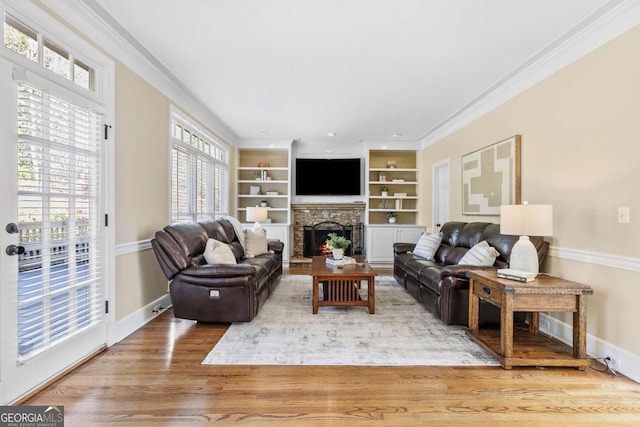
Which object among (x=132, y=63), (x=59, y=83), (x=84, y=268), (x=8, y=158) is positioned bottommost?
(x=84, y=268)

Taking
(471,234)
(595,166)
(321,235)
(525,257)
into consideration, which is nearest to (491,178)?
(471,234)

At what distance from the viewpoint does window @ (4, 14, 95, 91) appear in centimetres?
178

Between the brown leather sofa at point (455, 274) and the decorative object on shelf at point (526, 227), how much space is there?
1.62ft

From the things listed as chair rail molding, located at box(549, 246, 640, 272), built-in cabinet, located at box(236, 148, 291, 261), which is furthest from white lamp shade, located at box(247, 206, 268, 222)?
chair rail molding, located at box(549, 246, 640, 272)

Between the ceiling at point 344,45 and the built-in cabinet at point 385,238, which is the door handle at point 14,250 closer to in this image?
the ceiling at point 344,45

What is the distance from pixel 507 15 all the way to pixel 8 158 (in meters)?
3.53

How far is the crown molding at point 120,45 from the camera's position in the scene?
216 centimetres

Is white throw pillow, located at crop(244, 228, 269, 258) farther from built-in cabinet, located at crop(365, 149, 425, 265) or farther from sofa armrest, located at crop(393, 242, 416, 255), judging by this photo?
built-in cabinet, located at crop(365, 149, 425, 265)

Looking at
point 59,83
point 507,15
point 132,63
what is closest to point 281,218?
point 132,63

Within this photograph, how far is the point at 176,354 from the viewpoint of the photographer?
7.91ft

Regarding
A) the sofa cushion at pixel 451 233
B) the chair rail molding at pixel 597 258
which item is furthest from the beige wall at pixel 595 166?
the sofa cushion at pixel 451 233

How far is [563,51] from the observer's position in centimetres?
270

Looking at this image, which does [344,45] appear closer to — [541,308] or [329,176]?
[541,308]

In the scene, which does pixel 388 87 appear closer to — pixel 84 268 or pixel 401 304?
pixel 401 304
